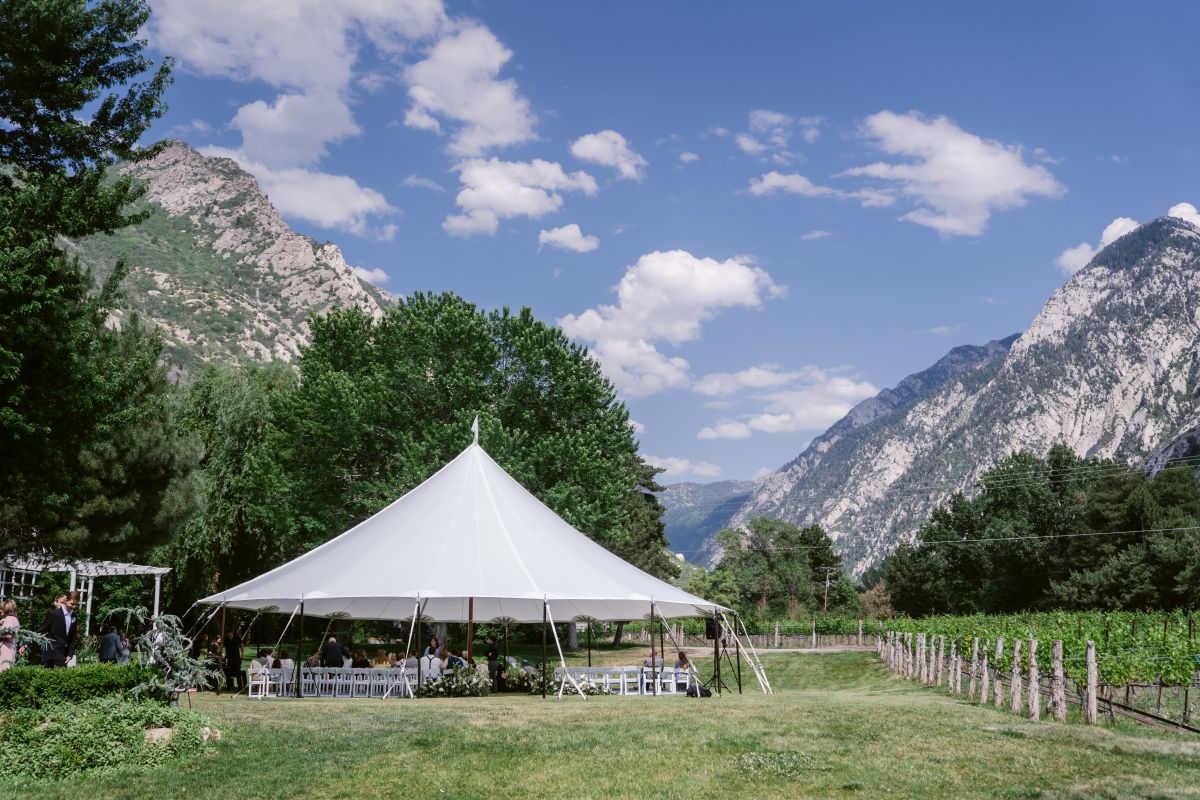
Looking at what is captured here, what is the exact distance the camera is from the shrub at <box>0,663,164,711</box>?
9.92 meters

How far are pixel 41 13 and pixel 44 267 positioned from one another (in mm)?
3661

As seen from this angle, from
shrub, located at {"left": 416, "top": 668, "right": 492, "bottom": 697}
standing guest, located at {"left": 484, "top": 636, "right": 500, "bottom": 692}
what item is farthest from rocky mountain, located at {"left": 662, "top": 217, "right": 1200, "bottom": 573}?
shrub, located at {"left": 416, "top": 668, "right": 492, "bottom": 697}

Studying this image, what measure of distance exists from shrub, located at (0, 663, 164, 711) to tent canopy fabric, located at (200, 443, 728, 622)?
22.6ft

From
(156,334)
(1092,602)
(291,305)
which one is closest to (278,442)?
(156,334)

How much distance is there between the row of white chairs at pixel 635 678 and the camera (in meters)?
→ 19.0

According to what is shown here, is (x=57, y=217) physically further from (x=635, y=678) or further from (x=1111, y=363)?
(x=1111, y=363)

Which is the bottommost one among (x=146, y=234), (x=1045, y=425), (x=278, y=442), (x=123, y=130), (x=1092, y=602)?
(x=1092, y=602)

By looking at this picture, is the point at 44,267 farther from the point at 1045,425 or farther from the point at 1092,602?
the point at 1045,425

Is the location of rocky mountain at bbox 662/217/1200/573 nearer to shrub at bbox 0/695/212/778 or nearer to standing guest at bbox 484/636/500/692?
standing guest at bbox 484/636/500/692

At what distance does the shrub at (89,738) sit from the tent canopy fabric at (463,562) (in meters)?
7.02

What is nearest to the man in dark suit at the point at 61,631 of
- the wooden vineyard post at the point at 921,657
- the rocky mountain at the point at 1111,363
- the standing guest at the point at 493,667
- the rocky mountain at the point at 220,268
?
the standing guest at the point at 493,667

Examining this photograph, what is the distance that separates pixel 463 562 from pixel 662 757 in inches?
349

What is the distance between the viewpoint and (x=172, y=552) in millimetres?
31875

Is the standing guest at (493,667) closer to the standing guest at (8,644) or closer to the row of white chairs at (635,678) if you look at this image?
the row of white chairs at (635,678)
